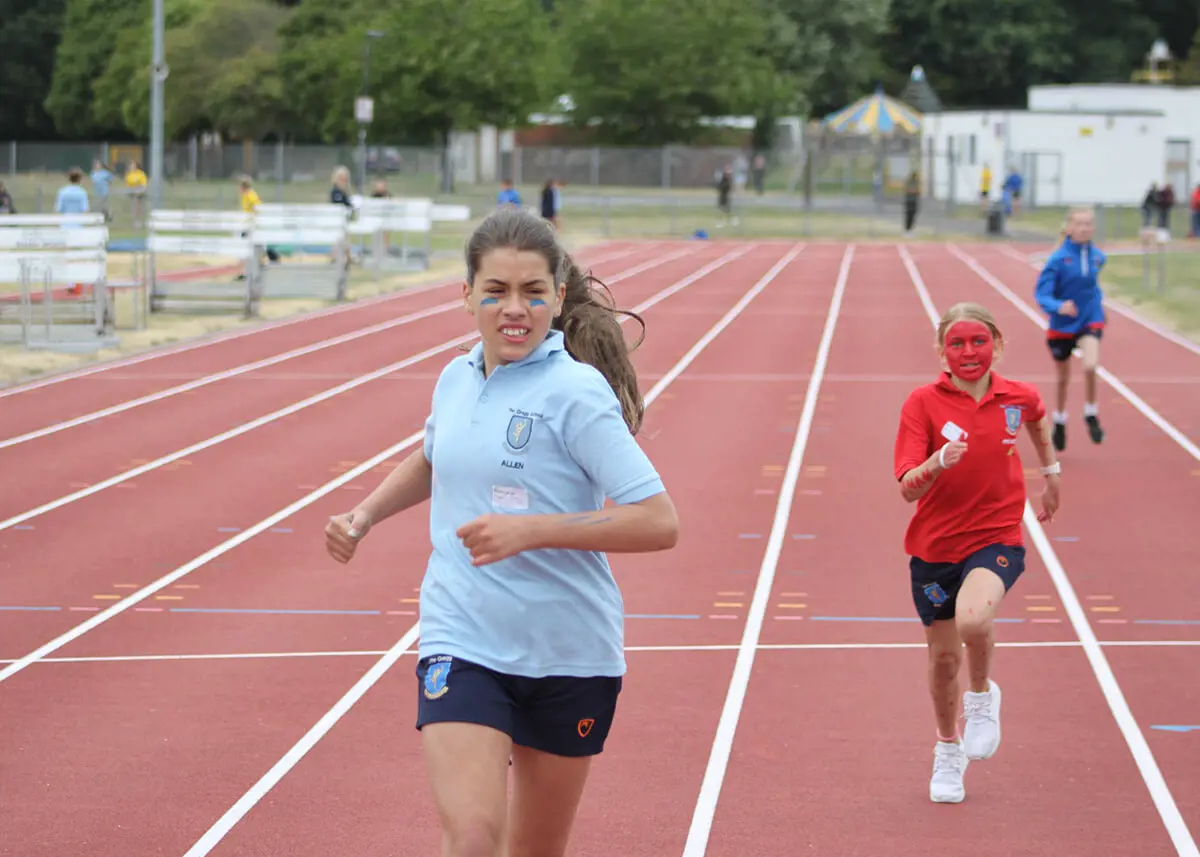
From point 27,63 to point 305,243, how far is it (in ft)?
241

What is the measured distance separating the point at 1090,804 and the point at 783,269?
3005 cm

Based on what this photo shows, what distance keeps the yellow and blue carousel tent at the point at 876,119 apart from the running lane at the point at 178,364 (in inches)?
1632

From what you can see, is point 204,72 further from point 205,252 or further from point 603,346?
point 603,346

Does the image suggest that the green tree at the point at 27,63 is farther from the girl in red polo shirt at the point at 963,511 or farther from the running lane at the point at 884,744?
the girl in red polo shirt at the point at 963,511

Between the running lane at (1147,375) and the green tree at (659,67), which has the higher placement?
the green tree at (659,67)

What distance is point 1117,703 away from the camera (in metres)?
7.53

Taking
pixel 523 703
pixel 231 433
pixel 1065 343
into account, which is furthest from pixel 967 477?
pixel 231 433

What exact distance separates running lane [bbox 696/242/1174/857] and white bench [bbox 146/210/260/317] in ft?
49.7

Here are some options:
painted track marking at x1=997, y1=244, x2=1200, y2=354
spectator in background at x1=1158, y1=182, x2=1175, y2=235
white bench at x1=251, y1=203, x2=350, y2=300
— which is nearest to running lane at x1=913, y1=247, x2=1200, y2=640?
painted track marking at x1=997, y1=244, x2=1200, y2=354

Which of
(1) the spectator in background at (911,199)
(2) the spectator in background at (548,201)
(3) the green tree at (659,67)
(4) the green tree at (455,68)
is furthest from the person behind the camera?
(3) the green tree at (659,67)

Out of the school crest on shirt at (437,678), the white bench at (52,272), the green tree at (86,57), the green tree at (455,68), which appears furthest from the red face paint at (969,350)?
the green tree at (86,57)

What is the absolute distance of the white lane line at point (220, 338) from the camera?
59.5ft

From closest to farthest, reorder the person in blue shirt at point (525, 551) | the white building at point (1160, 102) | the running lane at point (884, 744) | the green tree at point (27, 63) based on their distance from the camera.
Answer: the person in blue shirt at point (525, 551) → the running lane at point (884, 744) → the white building at point (1160, 102) → the green tree at point (27, 63)

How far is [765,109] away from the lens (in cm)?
8000
